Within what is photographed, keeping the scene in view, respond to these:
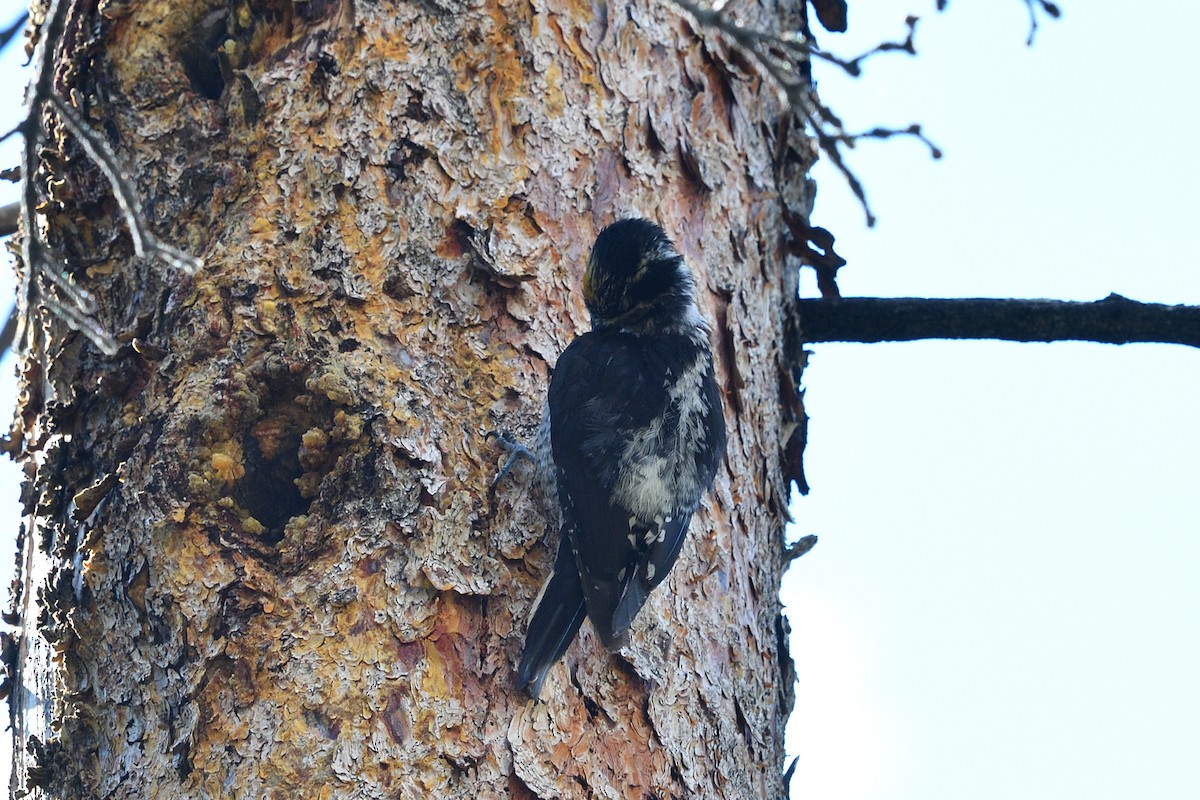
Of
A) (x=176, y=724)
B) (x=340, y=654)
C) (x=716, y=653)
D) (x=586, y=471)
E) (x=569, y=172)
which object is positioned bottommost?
(x=176, y=724)

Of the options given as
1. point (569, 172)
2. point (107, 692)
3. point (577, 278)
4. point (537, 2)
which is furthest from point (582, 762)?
point (537, 2)

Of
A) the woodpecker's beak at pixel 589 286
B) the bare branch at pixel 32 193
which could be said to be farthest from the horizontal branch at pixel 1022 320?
the bare branch at pixel 32 193

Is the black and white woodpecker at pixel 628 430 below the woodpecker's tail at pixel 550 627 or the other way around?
the other way around

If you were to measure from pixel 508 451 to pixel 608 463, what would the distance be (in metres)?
0.48

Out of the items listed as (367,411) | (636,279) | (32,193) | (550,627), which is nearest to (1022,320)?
(636,279)

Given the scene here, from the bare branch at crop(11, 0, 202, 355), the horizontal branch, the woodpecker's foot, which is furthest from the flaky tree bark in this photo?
the bare branch at crop(11, 0, 202, 355)

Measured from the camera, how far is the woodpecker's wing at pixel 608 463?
112 inches

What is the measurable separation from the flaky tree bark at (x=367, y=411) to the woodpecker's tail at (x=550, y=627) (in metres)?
0.04

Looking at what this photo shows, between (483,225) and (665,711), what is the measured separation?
1207mm

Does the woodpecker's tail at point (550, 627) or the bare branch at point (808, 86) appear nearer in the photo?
the bare branch at point (808, 86)

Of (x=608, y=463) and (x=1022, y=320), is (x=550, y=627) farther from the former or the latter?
(x=1022, y=320)

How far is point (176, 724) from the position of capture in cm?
254

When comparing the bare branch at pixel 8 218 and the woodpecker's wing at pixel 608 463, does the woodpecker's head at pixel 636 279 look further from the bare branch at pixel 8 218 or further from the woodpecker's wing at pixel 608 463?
the bare branch at pixel 8 218

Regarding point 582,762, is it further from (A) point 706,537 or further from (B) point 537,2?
(B) point 537,2
